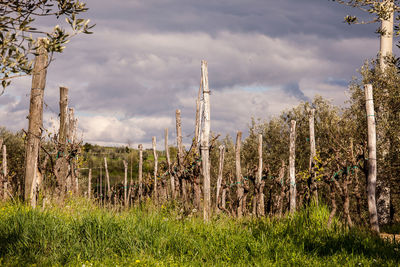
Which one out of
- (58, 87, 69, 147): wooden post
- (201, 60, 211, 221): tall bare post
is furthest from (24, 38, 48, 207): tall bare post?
(201, 60, 211, 221): tall bare post

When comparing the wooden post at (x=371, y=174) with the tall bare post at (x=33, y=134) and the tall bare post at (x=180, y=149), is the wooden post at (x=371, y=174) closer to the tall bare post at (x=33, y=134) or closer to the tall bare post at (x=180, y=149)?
the tall bare post at (x=180, y=149)

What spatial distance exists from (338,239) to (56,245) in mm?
5648

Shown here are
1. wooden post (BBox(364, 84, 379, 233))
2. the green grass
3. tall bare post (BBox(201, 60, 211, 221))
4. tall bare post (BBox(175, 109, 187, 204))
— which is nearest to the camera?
the green grass

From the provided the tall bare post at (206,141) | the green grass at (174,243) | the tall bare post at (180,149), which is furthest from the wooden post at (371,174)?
the tall bare post at (180,149)

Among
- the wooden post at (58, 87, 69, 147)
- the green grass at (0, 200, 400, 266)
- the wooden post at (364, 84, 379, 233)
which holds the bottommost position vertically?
the green grass at (0, 200, 400, 266)

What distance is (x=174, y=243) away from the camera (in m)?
7.50

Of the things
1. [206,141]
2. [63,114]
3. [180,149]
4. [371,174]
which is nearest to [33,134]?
[63,114]

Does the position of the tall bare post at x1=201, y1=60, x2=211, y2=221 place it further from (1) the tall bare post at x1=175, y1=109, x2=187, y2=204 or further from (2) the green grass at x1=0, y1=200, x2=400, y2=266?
(2) the green grass at x1=0, y1=200, x2=400, y2=266

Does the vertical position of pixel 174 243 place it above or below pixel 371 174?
below

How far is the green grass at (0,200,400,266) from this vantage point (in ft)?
22.0

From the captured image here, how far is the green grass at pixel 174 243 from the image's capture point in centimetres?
671

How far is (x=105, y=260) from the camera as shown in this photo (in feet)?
22.1

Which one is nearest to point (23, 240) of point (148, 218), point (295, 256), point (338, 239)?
point (148, 218)

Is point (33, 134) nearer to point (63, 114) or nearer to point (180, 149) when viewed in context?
point (63, 114)
